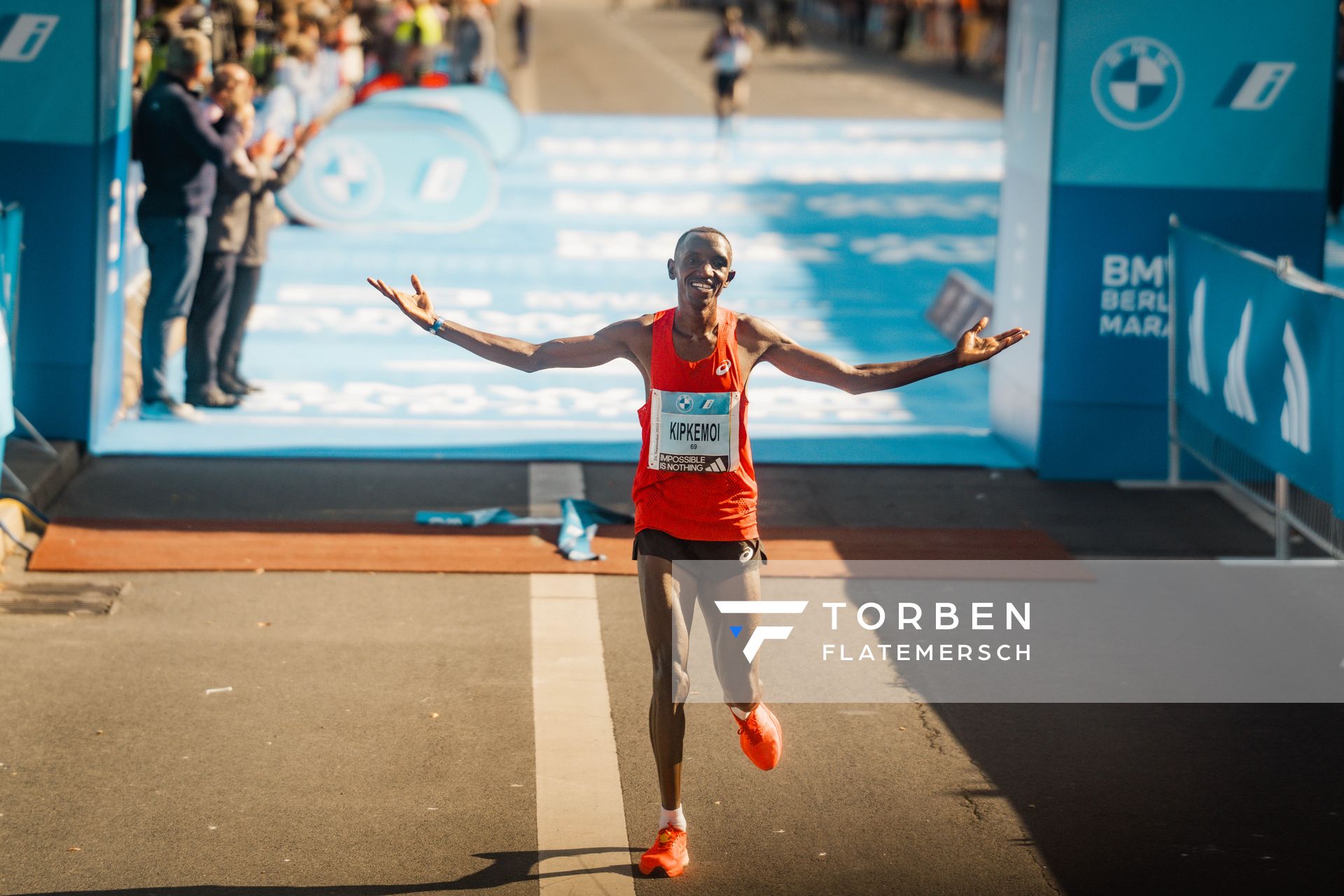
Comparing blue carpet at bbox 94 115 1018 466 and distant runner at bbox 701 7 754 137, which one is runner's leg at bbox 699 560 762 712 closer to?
blue carpet at bbox 94 115 1018 466

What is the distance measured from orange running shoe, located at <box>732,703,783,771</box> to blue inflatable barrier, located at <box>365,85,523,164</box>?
18.5 metres

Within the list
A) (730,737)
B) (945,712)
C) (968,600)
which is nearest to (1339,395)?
(968,600)

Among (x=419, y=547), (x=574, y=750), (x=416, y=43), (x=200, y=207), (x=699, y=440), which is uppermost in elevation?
(x=416, y=43)

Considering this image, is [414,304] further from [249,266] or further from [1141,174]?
[249,266]

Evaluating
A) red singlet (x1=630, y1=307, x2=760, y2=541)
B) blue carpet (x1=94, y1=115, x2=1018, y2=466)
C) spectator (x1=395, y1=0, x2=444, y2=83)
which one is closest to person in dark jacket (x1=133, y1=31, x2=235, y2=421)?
blue carpet (x1=94, y1=115, x2=1018, y2=466)

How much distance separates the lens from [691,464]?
221 inches

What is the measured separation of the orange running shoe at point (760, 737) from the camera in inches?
224

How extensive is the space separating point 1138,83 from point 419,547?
5.56m

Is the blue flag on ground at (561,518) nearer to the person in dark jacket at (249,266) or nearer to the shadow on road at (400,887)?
the person in dark jacket at (249,266)

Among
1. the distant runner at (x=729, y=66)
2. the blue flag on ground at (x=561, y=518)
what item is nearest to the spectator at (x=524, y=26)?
the distant runner at (x=729, y=66)

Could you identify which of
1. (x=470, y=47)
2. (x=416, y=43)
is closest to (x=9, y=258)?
(x=416, y=43)

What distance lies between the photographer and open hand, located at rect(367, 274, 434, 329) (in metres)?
5.70
